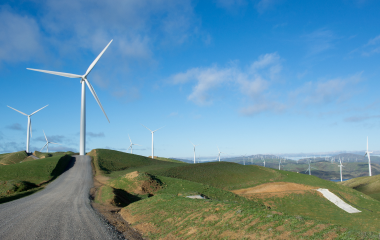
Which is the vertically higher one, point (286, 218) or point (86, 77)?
point (86, 77)

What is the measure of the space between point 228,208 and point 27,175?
55459mm

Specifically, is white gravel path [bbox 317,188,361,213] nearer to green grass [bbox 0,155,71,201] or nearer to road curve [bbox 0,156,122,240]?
road curve [bbox 0,156,122,240]

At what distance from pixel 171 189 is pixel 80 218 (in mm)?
23620

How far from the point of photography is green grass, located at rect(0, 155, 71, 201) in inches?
1615

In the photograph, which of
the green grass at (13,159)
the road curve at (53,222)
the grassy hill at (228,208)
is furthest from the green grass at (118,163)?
the road curve at (53,222)

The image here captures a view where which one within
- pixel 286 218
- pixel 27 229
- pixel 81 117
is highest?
pixel 81 117

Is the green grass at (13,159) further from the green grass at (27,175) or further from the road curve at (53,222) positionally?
the road curve at (53,222)

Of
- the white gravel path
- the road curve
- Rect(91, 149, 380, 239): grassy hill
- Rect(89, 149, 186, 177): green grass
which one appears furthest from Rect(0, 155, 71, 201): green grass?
the white gravel path

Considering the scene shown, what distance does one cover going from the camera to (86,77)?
263 feet

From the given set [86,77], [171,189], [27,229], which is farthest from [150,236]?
[86,77]

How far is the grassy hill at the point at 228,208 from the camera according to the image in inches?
532

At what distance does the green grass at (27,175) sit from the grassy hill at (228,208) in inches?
482

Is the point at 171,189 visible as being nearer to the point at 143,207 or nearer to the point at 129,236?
→ the point at 143,207

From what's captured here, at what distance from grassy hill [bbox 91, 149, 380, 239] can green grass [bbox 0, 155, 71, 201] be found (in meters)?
12.2
